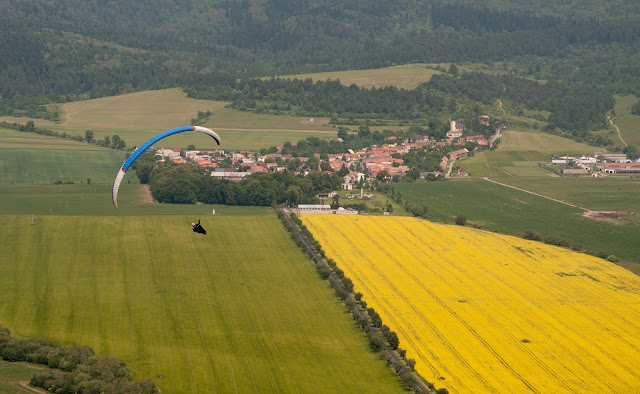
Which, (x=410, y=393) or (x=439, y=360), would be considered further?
(x=439, y=360)

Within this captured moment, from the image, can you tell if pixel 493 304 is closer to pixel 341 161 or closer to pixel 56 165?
pixel 341 161

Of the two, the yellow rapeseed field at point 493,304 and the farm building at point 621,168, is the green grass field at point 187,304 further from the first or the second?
the farm building at point 621,168

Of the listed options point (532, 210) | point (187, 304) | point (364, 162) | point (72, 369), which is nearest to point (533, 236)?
point (532, 210)

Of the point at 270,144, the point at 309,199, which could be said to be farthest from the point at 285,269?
the point at 270,144

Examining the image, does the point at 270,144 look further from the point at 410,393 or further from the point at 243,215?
the point at 410,393

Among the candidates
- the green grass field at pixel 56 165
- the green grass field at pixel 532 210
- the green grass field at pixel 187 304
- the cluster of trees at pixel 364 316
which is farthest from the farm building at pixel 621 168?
the green grass field at pixel 56 165
